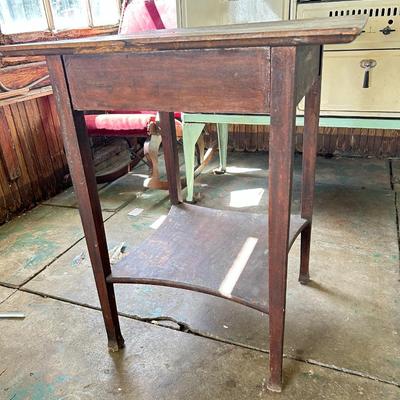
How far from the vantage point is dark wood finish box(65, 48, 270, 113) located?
0.69 m

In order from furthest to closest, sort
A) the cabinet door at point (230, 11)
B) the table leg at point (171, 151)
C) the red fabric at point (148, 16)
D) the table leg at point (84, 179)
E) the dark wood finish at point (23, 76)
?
the red fabric at point (148, 16) → the dark wood finish at point (23, 76) → the cabinet door at point (230, 11) → the table leg at point (171, 151) → the table leg at point (84, 179)

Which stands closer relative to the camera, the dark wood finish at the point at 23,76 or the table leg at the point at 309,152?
the table leg at the point at 309,152

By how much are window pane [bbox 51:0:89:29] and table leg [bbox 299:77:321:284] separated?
Result: 5.89ft

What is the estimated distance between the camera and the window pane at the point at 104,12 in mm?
2578

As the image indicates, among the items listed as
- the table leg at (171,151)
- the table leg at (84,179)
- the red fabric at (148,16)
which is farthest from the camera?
the red fabric at (148,16)

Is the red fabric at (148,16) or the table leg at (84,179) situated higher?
the red fabric at (148,16)

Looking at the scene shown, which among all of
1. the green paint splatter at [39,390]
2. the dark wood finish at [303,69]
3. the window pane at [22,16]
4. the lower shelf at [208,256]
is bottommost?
the green paint splatter at [39,390]

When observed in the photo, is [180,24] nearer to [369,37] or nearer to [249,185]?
[369,37]

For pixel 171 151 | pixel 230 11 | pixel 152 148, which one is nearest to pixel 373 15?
pixel 230 11

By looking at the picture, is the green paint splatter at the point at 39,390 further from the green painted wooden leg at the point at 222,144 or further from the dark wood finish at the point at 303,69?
the green painted wooden leg at the point at 222,144

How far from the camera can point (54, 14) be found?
2252mm

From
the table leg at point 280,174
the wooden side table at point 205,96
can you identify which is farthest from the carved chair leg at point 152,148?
the table leg at point 280,174

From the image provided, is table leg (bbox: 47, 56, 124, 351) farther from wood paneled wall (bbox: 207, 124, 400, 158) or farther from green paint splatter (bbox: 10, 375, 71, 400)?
wood paneled wall (bbox: 207, 124, 400, 158)

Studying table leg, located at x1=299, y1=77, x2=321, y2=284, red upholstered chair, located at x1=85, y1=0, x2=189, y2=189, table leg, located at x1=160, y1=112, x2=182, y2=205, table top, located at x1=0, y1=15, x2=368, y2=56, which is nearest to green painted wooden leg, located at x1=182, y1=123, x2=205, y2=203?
red upholstered chair, located at x1=85, y1=0, x2=189, y2=189
